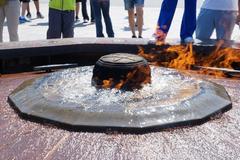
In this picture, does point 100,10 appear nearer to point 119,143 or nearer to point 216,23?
point 216,23

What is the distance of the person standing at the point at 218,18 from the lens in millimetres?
4406

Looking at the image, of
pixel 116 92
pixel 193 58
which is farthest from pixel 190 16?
pixel 116 92

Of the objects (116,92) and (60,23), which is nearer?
(116,92)

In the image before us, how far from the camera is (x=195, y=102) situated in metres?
2.47

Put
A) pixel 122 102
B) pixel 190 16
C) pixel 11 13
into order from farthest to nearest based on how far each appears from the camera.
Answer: pixel 11 13 < pixel 190 16 < pixel 122 102

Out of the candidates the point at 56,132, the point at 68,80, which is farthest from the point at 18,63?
the point at 56,132

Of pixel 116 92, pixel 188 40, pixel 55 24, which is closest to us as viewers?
pixel 116 92

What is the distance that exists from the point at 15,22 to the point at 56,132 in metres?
3.53

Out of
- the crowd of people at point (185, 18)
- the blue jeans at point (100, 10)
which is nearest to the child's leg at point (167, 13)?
the crowd of people at point (185, 18)

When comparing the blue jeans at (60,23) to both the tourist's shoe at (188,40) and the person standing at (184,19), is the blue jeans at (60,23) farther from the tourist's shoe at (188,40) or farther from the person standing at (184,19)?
the tourist's shoe at (188,40)

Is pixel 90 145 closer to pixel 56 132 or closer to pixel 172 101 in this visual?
pixel 56 132

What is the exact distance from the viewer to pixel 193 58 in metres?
3.67

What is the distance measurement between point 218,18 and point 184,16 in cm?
36

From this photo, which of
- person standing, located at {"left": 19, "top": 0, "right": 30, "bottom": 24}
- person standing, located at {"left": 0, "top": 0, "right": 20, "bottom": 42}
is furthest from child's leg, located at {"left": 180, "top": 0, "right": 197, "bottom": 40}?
person standing, located at {"left": 19, "top": 0, "right": 30, "bottom": 24}
